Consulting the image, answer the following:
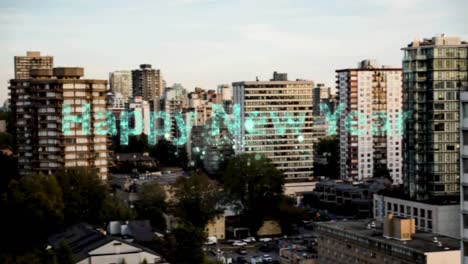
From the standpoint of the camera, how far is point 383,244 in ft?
44.5

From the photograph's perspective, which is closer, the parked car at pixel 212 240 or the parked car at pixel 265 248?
the parked car at pixel 265 248

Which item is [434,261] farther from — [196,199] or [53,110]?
[53,110]

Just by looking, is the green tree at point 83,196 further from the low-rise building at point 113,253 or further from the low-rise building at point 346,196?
the low-rise building at point 346,196

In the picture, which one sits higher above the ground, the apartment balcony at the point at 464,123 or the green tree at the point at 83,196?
the apartment balcony at the point at 464,123

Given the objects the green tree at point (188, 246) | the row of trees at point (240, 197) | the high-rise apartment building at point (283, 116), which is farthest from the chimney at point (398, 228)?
the high-rise apartment building at point (283, 116)

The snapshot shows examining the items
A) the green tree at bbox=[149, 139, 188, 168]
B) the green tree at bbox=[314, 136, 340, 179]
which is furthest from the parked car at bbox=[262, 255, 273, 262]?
the green tree at bbox=[149, 139, 188, 168]

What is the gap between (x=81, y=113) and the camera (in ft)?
83.5

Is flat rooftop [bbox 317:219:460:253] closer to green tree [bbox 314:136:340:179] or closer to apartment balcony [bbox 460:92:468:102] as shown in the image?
apartment balcony [bbox 460:92:468:102]

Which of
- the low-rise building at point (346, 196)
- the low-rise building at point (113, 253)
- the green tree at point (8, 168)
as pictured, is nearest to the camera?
the low-rise building at point (113, 253)

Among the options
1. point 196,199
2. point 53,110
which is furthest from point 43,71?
point 196,199

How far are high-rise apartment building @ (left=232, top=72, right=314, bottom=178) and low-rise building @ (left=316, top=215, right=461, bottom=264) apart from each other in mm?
17640

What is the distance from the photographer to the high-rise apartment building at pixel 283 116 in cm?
3359

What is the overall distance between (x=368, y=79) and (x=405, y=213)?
14.1 m

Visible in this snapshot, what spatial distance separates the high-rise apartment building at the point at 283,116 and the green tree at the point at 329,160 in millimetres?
3513
